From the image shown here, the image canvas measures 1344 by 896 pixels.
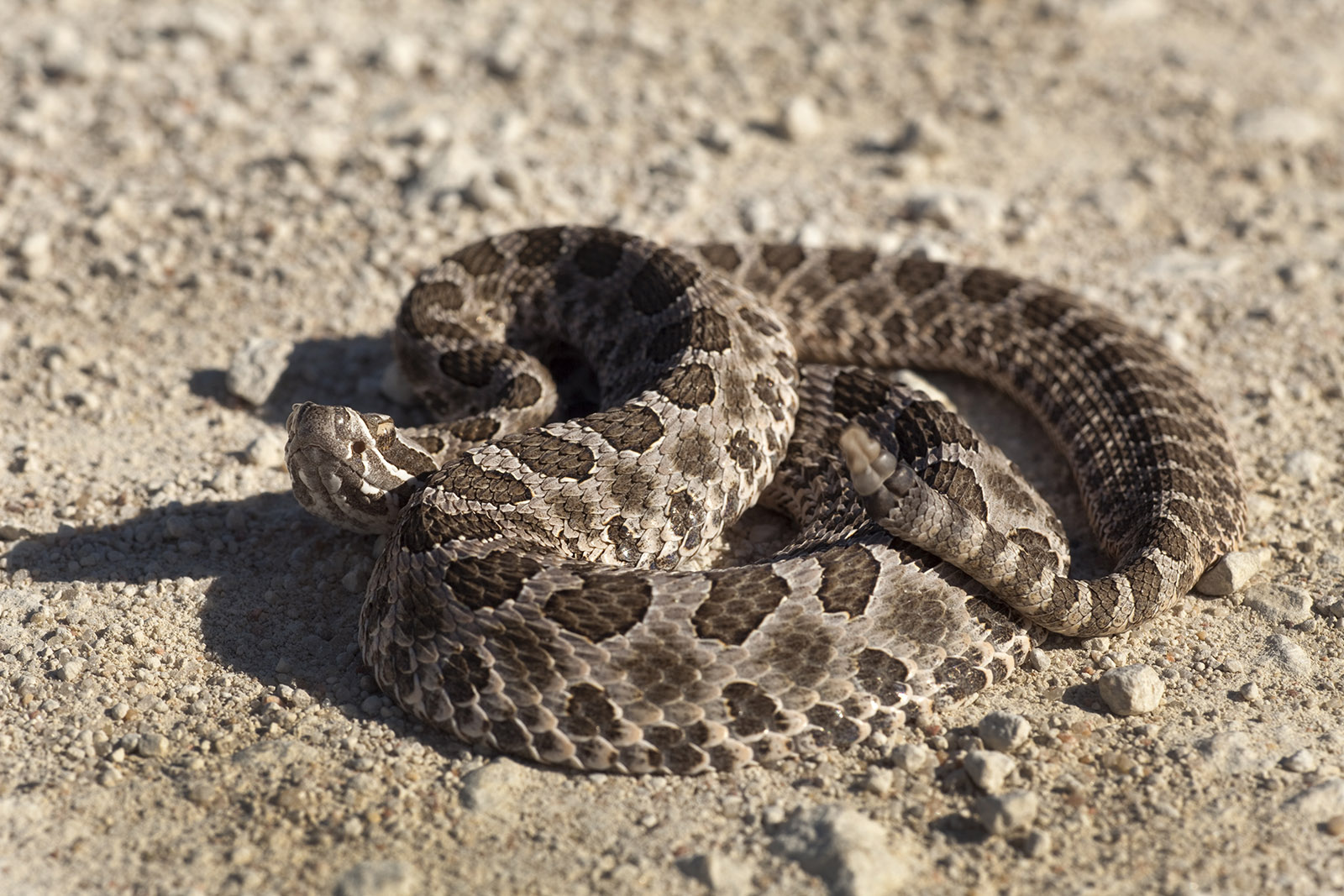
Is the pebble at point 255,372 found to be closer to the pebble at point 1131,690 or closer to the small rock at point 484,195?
the small rock at point 484,195

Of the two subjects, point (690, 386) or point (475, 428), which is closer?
point (690, 386)

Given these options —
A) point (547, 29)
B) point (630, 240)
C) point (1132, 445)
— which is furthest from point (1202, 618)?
point (547, 29)

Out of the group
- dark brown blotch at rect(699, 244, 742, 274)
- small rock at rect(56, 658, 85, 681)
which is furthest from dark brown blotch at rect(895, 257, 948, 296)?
small rock at rect(56, 658, 85, 681)

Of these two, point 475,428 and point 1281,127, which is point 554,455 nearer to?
point 475,428

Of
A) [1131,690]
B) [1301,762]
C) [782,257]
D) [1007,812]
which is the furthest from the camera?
[782,257]

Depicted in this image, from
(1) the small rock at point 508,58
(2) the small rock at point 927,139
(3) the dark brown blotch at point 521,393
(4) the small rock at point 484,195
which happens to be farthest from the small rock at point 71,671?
(2) the small rock at point 927,139

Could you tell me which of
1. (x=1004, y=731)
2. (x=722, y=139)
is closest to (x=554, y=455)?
(x=1004, y=731)
